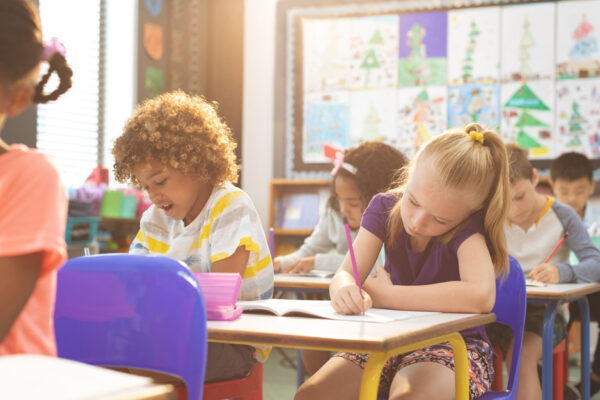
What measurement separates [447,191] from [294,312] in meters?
0.48

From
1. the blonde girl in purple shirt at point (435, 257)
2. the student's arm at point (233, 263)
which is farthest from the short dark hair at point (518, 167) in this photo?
the student's arm at point (233, 263)

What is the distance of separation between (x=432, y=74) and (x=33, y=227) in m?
4.37

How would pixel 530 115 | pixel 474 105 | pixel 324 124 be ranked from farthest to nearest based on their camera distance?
pixel 324 124
pixel 474 105
pixel 530 115

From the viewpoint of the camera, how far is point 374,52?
5070mm

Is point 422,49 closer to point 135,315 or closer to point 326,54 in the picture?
point 326,54

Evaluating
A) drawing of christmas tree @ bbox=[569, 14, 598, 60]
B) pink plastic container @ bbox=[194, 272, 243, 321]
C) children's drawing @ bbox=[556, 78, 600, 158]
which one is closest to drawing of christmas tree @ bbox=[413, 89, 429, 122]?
children's drawing @ bbox=[556, 78, 600, 158]

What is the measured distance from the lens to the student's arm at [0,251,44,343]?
32.8 inches

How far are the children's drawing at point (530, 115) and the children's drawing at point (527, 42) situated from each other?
0.07 metres

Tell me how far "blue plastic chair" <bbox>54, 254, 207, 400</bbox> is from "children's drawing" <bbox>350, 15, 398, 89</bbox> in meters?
4.06

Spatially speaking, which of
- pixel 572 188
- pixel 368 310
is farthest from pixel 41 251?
pixel 572 188

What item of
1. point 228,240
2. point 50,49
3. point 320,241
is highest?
point 50,49

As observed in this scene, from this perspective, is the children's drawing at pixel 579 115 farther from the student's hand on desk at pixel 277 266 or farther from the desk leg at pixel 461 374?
the desk leg at pixel 461 374

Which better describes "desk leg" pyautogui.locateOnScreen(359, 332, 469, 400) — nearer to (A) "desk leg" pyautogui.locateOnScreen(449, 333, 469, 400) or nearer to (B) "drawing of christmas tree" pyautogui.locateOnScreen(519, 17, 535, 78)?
(A) "desk leg" pyautogui.locateOnScreen(449, 333, 469, 400)

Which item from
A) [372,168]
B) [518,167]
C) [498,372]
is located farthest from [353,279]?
[518,167]
